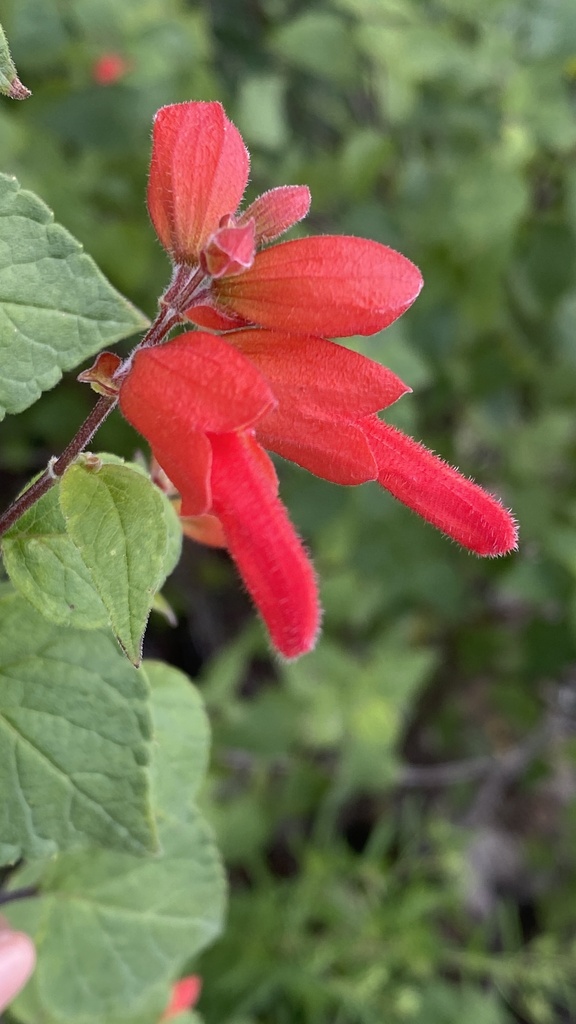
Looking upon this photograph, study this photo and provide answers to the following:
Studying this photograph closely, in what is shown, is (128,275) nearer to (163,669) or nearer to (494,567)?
(494,567)

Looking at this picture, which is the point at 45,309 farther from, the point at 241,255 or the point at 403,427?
the point at 403,427

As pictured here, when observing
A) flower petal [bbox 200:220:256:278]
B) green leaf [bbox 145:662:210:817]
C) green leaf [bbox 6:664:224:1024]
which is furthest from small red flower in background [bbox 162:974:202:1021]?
flower petal [bbox 200:220:256:278]

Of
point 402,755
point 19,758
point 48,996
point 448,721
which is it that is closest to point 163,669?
point 19,758

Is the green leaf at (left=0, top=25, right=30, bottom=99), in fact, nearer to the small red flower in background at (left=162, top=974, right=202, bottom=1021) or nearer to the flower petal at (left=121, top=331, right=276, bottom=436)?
the flower petal at (left=121, top=331, right=276, bottom=436)

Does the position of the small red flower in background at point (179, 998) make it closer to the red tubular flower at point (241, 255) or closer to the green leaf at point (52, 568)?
the green leaf at point (52, 568)

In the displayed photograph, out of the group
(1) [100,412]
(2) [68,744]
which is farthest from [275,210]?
(2) [68,744]

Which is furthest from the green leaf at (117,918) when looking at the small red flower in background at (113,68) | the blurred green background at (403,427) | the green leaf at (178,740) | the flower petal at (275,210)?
the small red flower in background at (113,68)
